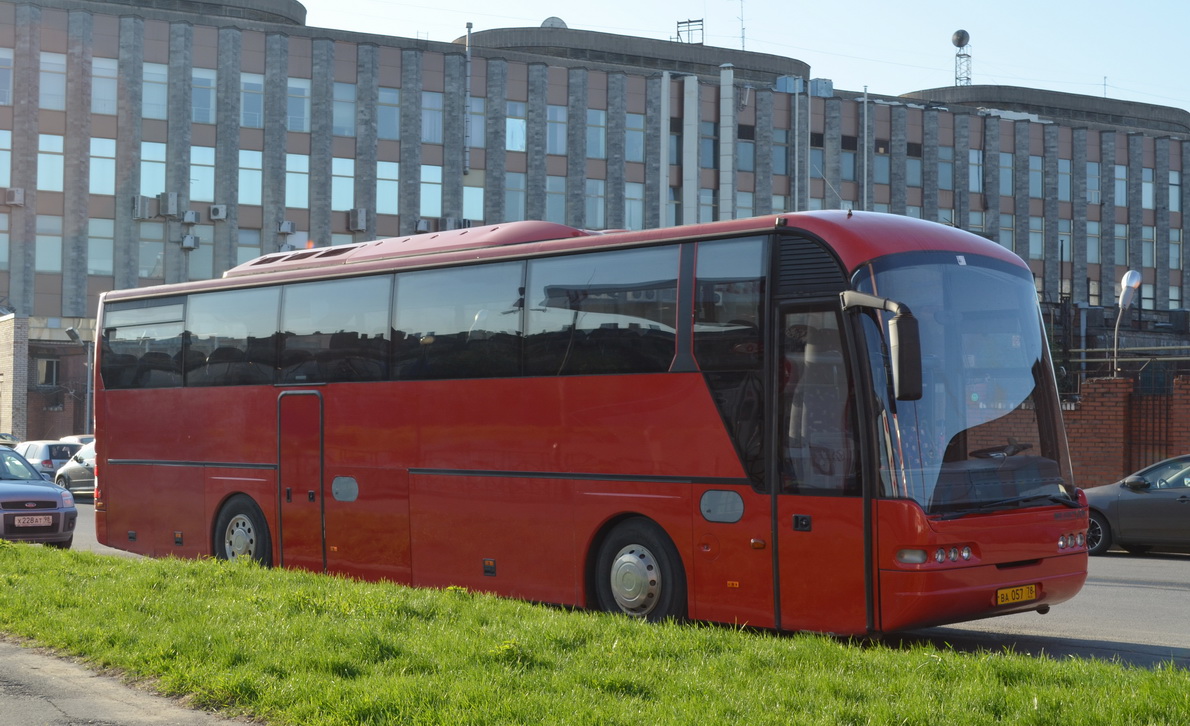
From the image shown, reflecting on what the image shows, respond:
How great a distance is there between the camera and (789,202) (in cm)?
6588

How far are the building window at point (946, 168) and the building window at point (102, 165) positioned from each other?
40269 mm

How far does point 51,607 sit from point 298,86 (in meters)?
50.4

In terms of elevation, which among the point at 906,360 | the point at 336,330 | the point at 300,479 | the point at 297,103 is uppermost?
the point at 297,103

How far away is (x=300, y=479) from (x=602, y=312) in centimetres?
461

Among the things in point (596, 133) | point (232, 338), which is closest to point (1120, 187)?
point (596, 133)

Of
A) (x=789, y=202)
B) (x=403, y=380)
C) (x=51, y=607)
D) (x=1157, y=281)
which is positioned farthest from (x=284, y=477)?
(x=1157, y=281)

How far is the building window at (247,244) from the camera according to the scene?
5781 cm

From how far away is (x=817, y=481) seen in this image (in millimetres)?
9336

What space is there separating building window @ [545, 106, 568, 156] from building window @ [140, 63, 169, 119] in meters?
16.9

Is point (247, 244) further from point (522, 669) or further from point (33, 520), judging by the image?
point (522, 669)

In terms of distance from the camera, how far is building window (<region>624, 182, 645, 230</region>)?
62500 millimetres

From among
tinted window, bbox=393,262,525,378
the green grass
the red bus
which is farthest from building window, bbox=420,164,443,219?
the green grass

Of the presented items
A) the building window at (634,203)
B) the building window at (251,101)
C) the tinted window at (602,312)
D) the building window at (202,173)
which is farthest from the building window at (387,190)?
the tinted window at (602,312)

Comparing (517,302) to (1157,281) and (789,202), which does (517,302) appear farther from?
(1157,281)
